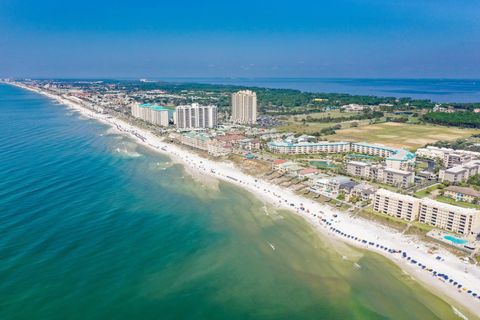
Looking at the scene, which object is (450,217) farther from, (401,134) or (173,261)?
(401,134)

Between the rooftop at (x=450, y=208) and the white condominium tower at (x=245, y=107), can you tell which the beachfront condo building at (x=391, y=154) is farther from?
the white condominium tower at (x=245, y=107)

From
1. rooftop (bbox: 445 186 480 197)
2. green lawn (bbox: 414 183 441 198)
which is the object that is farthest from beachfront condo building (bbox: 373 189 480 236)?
rooftop (bbox: 445 186 480 197)

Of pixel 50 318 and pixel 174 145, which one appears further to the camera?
pixel 174 145

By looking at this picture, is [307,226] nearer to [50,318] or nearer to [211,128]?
[50,318]

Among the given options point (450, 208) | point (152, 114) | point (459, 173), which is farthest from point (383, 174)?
point (152, 114)

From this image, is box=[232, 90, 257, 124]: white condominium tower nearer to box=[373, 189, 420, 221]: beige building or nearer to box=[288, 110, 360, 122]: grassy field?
box=[288, 110, 360, 122]: grassy field

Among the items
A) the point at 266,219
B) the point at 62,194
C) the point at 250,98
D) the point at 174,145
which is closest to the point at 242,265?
the point at 266,219
